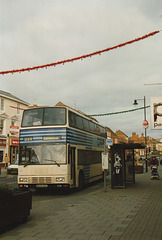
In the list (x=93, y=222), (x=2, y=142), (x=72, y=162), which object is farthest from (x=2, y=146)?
(x=93, y=222)

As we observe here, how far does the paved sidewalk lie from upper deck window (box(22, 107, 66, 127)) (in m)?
3.86

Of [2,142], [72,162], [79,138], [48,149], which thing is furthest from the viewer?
[2,142]

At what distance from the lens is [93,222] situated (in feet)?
23.8

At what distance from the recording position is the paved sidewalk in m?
6.04

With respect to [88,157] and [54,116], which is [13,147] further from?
[54,116]

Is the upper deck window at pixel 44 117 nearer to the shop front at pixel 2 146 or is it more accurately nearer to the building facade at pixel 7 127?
the building facade at pixel 7 127

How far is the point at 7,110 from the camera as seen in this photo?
44781 mm

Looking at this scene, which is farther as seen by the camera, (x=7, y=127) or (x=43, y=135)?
(x=7, y=127)

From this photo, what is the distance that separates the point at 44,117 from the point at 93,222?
6.71 m

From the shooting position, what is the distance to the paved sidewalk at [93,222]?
6035 millimetres

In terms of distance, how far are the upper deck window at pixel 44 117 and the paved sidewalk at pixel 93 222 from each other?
3863 mm

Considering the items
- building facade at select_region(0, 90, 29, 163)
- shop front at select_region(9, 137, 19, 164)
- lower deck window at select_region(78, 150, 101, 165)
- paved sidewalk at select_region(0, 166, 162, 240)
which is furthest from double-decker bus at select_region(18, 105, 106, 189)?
shop front at select_region(9, 137, 19, 164)

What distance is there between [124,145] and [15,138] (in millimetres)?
33263

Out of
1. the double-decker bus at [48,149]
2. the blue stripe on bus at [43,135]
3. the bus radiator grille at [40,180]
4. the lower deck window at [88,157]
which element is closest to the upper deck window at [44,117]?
the double-decker bus at [48,149]
